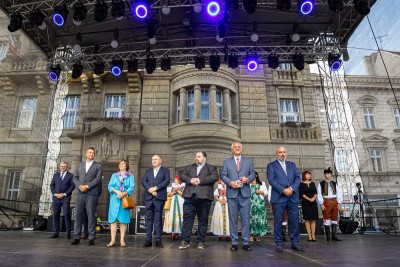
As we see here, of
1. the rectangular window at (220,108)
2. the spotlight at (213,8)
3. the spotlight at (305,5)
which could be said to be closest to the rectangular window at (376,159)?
the rectangular window at (220,108)

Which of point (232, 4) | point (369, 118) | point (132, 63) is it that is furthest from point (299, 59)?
point (369, 118)

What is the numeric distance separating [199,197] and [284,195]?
4.16 feet

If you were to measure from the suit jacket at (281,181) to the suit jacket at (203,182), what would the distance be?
0.88m

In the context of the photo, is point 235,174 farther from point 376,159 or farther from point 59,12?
point 376,159

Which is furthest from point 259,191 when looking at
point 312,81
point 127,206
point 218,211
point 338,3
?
point 312,81

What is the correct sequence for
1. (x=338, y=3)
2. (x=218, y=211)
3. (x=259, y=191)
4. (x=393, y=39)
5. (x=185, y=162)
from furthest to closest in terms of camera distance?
1. (x=185, y=162)
2. (x=393, y=39)
3. (x=338, y=3)
4. (x=218, y=211)
5. (x=259, y=191)

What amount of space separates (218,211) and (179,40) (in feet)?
21.0

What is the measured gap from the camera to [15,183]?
12320 millimetres

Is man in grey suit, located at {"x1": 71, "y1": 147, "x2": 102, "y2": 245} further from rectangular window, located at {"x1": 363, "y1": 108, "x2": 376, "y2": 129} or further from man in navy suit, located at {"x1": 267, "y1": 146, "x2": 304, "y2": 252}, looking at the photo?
rectangular window, located at {"x1": 363, "y1": 108, "x2": 376, "y2": 129}

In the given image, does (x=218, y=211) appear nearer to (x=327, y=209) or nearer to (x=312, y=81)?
(x=327, y=209)

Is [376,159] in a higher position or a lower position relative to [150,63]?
→ lower

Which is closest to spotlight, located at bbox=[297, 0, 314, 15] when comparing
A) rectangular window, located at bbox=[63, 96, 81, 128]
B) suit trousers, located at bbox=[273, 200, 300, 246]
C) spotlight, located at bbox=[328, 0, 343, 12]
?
spotlight, located at bbox=[328, 0, 343, 12]

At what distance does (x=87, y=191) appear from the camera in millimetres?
5066

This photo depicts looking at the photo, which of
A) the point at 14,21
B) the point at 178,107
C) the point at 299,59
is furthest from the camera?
the point at 178,107
